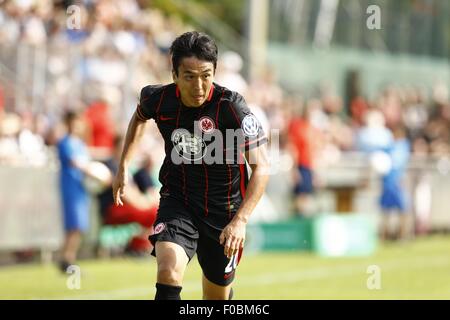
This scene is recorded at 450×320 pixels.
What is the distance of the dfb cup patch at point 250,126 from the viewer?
7793 mm

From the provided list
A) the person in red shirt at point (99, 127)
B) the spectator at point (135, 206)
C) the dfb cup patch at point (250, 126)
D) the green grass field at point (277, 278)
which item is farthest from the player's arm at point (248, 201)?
the person in red shirt at point (99, 127)

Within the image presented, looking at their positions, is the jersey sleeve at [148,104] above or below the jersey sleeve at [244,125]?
above

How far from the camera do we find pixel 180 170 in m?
8.20

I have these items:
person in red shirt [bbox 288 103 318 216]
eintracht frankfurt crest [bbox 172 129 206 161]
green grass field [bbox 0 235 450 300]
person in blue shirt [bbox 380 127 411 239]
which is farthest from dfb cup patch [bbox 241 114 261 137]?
person in blue shirt [bbox 380 127 411 239]

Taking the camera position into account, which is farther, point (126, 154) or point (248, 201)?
point (126, 154)

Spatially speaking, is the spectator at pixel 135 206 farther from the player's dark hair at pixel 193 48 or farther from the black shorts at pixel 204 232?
the player's dark hair at pixel 193 48

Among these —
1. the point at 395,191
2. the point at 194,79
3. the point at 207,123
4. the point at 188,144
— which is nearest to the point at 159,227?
the point at 188,144

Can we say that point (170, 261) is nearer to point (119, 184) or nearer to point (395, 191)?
point (119, 184)

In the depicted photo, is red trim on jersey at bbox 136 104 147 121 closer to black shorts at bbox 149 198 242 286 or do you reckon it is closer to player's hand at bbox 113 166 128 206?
player's hand at bbox 113 166 128 206

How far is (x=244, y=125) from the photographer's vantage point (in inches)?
308

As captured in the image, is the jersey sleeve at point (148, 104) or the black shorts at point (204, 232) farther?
the jersey sleeve at point (148, 104)

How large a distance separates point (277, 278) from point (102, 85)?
539cm
